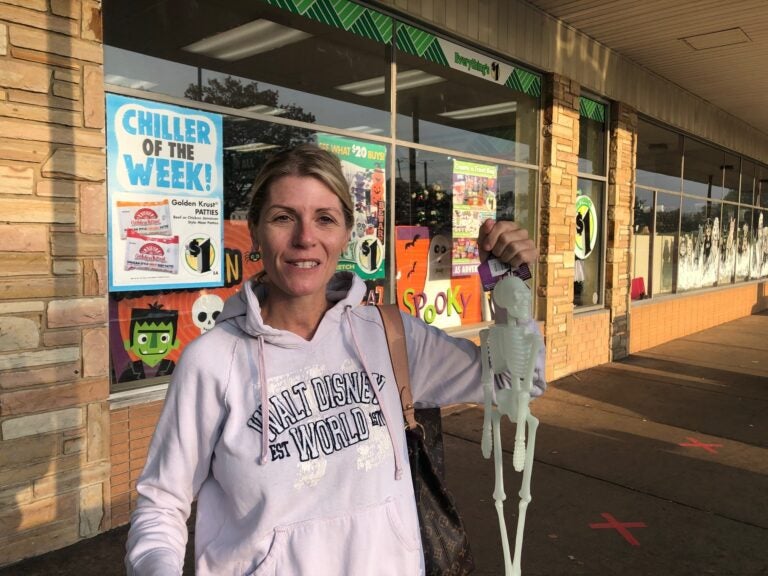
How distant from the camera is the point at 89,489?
3420 millimetres

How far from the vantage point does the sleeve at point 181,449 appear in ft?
4.37

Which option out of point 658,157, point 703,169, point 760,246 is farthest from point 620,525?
point 760,246

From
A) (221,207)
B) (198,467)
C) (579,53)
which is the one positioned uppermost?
(579,53)

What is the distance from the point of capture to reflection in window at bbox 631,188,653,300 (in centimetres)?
925

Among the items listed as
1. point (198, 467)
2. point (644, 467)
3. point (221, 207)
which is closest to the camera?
point (198, 467)

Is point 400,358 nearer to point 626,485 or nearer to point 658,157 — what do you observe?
point 626,485

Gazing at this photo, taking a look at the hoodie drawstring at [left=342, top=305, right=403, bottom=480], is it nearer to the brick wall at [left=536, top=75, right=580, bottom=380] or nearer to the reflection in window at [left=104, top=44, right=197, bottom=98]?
the reflection in window at [left=104, top=44, right=197, bottom=98]

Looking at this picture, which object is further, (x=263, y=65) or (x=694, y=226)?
(x=694, y=226)

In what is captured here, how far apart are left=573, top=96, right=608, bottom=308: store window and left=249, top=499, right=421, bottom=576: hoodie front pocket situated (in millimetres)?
6631

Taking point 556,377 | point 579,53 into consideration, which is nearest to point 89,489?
point 556,377

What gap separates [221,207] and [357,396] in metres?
3.02

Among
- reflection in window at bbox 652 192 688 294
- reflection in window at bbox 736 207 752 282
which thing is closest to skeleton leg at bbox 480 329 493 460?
reflection in window at bbox 652 192 688 294

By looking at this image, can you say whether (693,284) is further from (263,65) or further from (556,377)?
(263,65)

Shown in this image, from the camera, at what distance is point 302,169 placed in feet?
4.90
